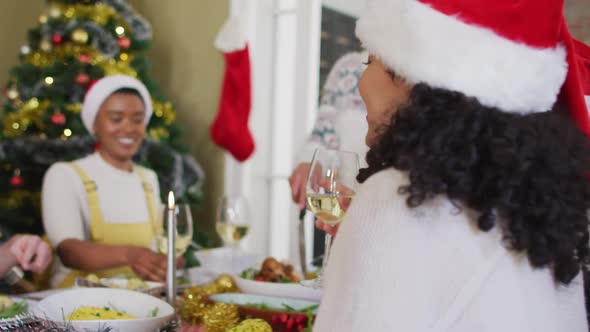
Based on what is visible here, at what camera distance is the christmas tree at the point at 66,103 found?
333cm

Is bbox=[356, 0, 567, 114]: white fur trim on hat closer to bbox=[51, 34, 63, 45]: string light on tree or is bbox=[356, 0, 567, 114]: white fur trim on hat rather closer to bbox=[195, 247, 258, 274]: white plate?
bbox=[195, 247, 258, 274]: white plate

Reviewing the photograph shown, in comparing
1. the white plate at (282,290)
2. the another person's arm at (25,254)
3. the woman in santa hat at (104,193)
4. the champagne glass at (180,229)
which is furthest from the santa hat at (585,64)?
the woman in santa hat at (104,193)

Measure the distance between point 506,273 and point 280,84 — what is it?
3.09 m

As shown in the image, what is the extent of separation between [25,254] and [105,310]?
64 cm

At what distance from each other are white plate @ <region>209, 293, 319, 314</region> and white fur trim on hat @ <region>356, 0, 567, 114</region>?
579 mm

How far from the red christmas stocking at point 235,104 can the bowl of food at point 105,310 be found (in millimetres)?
2274

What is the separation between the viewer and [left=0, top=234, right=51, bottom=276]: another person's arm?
1703 mm

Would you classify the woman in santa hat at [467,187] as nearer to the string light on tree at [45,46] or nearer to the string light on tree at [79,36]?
the string light on tree at [79,36]

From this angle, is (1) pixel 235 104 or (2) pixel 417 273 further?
(1) pixel 235 104

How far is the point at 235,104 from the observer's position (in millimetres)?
3582

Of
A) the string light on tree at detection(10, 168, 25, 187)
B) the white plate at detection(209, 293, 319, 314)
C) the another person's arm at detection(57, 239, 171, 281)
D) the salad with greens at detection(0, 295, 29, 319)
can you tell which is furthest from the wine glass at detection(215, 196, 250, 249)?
the string light on tree at detection(10, 168, 25, 187)

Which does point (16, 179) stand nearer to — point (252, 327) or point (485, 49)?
point (252, 327)

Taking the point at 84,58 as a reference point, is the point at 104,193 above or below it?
below

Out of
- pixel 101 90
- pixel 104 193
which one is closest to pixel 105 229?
pixel 104 193
